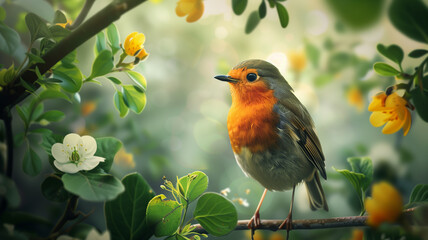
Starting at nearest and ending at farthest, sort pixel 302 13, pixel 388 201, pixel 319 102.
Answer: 1. pixel 388 201
2. pixel 302 13
3. pixel 319 102

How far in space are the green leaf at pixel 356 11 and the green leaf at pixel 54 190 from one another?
367 mm

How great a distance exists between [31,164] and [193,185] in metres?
0.21

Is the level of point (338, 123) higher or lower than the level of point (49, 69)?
lower

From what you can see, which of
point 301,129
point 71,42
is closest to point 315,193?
point 301,129

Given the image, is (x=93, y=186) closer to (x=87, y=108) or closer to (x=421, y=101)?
(x=421, y=101)

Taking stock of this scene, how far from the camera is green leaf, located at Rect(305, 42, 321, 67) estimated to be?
740 mm

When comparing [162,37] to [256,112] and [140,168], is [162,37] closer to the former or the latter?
[140,168]

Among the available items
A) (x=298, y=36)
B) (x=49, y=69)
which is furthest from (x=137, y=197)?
(x=298, y=36)

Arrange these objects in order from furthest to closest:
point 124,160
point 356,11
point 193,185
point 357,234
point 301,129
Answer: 1. point 124,160
2. point 301,129
3. point 357,234
4. point 193,185
5. point 356,11

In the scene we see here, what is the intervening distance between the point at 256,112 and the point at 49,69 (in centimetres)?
37

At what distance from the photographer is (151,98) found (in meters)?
1.09

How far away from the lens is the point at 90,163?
0.41m

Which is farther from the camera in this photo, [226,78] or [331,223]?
[226,78]

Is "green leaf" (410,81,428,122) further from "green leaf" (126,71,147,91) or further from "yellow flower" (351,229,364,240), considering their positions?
"green leaf" (126,71,147,91)
